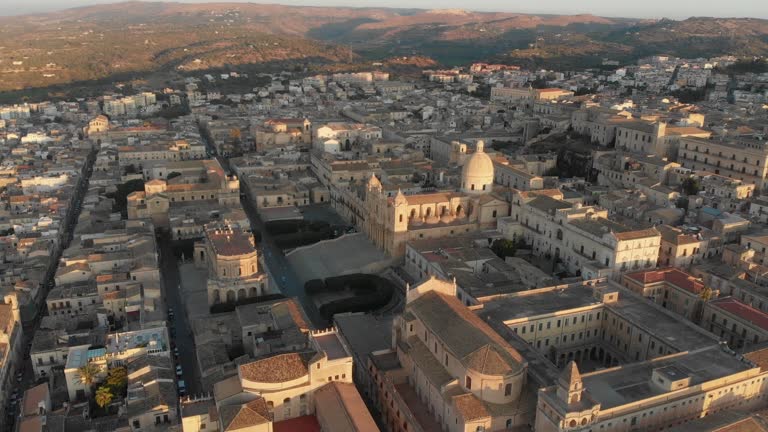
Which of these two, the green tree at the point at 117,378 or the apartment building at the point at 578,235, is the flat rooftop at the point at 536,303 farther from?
the green tree at the point at 117,378

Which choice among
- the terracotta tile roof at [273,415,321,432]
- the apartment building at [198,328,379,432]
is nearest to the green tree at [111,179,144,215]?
the apartment building at [198,328,379,432]

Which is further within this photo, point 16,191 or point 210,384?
point 16,191

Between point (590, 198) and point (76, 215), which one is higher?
point (590, 198)

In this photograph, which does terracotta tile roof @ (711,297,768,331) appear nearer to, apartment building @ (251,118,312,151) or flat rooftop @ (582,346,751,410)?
flat rooftop @ (582,346,751,410)

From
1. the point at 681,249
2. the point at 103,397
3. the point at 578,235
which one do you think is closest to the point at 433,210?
the point at 578,235

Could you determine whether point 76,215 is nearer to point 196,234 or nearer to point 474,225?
point 196,234

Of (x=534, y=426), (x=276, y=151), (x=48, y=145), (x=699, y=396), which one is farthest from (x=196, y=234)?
(x=48, y=145)

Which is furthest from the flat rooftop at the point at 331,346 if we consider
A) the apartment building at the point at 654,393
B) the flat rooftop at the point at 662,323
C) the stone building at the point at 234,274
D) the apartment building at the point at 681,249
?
the apartment building at the point at 681,249
